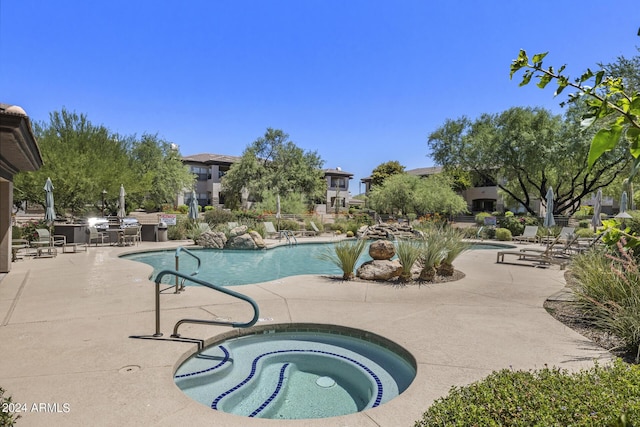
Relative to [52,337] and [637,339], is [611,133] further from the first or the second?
[52,337]

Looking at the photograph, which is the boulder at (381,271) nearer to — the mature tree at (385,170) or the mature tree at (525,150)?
the mature tree at (525,150)

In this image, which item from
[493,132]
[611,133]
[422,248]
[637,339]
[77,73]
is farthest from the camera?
[493,132]

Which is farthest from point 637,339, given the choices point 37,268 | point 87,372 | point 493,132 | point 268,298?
point 493,132

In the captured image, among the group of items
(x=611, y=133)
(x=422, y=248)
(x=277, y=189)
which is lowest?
(x=422, y=248)

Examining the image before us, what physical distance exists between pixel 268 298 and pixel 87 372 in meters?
3.49

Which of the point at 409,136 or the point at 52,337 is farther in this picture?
the point at 409,136

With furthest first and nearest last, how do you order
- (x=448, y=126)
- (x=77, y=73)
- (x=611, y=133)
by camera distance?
(x=448, y=126) → (x=77, y=73) → (x=611, y=133)

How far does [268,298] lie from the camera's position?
6945 millimetres

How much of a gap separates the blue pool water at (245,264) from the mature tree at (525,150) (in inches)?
607

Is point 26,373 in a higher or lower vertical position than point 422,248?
lower

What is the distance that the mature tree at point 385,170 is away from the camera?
179 feet

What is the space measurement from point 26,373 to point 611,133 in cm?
495

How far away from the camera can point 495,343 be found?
15.3 feet

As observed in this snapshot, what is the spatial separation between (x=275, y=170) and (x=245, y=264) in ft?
97.1
